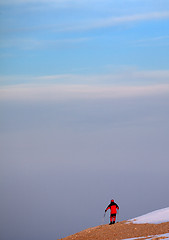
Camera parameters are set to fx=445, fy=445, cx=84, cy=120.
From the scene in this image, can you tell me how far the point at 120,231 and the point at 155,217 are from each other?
13.6 ft

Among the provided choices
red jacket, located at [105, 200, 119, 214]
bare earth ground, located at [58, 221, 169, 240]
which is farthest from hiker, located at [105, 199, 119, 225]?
bare earth ground, located at [58, 221, 169, 240]

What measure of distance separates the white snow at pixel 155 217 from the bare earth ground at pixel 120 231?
96 centimetres

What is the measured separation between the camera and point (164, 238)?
22453 mm

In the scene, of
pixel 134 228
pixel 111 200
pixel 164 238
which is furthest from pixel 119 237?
pixel 111 200

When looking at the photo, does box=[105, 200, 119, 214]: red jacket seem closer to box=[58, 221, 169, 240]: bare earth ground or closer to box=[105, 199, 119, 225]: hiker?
box=[105, 199, 119, 225]: hiker

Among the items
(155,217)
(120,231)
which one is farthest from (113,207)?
(120,231)

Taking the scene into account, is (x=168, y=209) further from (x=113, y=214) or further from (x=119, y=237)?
(x=119, y=237)

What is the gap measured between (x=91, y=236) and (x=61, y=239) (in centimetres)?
261

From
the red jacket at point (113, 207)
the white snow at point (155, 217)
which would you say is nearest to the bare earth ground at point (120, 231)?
the white snow at point (155, 217)

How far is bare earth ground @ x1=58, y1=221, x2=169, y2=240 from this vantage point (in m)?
26.9

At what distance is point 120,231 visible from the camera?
29.0 m

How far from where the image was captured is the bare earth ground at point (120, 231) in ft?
88.3

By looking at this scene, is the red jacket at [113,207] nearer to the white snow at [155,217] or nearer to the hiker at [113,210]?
the hiker at [113,210]

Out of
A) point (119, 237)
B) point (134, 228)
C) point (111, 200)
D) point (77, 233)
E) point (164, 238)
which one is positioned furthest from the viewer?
point (111, 200)
